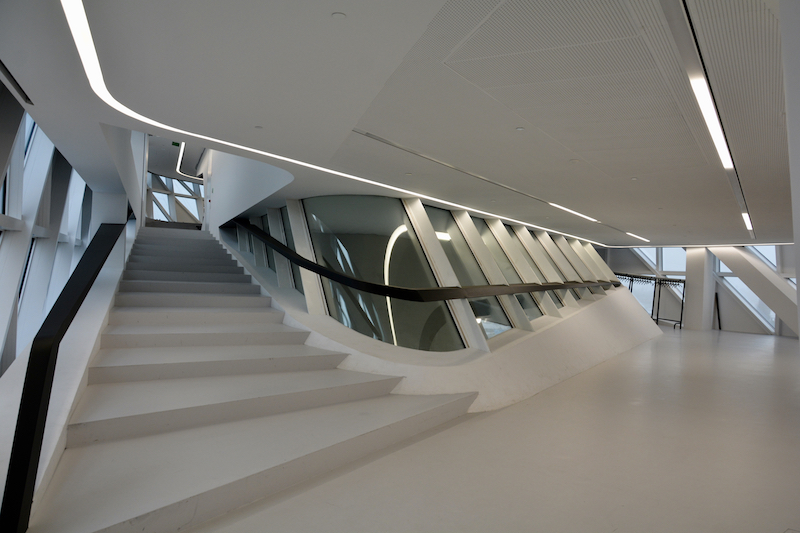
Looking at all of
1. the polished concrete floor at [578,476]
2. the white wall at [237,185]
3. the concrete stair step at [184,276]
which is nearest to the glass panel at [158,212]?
the white wall at [237,185]

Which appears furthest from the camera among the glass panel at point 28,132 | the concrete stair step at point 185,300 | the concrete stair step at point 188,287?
the concrete stair step at point 188,287

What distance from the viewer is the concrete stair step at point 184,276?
625 centimetres

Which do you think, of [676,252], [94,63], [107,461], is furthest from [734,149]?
[676,252]

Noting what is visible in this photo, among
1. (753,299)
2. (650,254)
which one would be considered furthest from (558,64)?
(650,254)

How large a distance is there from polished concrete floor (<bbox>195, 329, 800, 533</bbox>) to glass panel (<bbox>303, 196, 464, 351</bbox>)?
4.81 feet

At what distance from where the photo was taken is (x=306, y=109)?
3098mm

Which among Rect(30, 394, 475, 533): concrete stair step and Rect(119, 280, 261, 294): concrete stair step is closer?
Rect(30, 394, 475, 533): concrete stair step

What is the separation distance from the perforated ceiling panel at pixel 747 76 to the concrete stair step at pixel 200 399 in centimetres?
350

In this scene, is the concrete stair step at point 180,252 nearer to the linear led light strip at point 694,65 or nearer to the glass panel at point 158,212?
the linear led light strip at point 694,65

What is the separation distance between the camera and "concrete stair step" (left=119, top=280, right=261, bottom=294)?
18.4 feet

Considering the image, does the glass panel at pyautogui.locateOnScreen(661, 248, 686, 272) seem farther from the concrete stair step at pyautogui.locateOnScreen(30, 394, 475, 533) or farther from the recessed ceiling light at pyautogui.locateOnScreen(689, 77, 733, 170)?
the concrete stair step at pyautogui.locateOnScreen(30, 394, 475, 533)

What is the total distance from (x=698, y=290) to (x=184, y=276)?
14679 millimetres

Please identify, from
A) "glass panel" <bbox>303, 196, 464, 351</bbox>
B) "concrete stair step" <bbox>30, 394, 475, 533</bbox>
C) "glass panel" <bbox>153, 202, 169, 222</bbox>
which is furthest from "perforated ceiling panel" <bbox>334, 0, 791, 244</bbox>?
"glass panel" <bbox>153, 202, 169, 222</bbox>

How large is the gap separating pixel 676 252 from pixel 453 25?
20.3 meters
